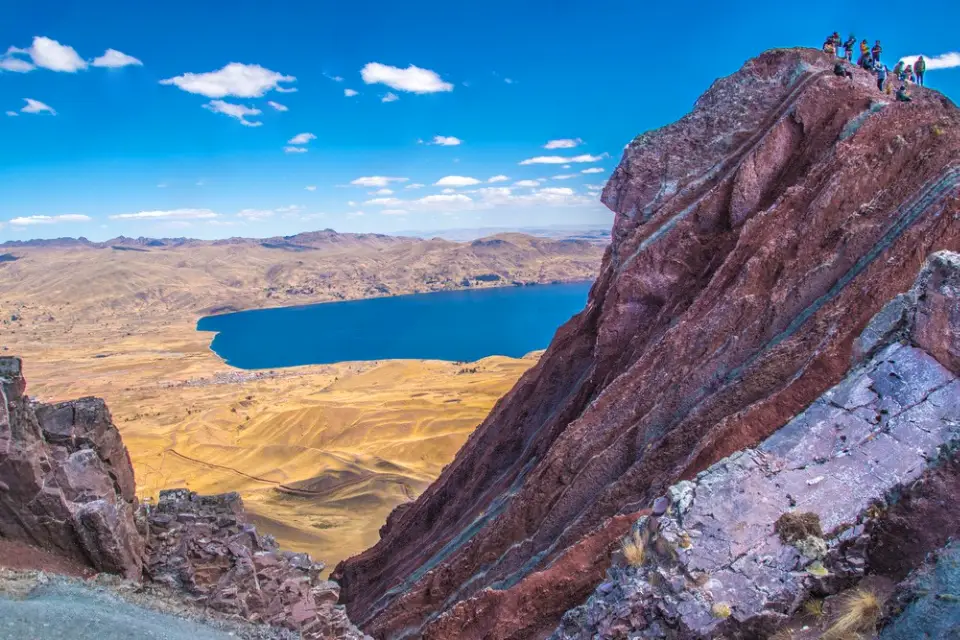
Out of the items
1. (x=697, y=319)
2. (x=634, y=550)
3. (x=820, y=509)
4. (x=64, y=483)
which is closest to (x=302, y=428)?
(x=64, y=483)

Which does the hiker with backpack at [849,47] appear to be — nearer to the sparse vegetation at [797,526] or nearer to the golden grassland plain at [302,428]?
the sparse vegetation at [797,526]

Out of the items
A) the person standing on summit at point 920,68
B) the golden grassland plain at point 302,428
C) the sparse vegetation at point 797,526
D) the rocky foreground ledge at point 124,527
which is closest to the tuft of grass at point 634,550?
the sparse vegetation at point 797,526

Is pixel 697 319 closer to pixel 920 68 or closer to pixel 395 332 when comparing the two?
pixel 920 68

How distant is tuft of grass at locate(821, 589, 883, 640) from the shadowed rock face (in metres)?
16.2

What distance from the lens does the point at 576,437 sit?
16578 millimetres

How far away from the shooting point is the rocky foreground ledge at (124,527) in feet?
50.3

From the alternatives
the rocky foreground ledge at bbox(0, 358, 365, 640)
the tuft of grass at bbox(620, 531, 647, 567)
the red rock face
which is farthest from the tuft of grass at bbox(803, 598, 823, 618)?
the rocky foreground ledge at bbox(0, 358, 365, 640)

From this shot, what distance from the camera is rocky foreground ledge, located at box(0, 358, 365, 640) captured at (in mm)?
15336

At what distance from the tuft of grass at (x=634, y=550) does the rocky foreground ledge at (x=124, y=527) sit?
33.3 feet

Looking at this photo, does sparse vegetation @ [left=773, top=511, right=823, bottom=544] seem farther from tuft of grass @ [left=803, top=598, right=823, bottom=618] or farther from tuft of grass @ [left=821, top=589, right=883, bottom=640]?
tuft of grass @ [left=821, top=589, right=883, bottom=640]

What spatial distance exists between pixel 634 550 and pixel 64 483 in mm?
14666

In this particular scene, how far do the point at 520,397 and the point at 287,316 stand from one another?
181743 mm

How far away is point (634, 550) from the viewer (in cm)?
1003

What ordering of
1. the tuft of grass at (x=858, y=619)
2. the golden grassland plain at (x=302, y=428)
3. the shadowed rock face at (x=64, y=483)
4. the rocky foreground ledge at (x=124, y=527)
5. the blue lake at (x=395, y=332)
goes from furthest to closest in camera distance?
the blue lake at (x=395, y=332) < the golden grassland plain at (x=302, y=428) < the rocky foreground ledge at (x=124, y=527) < the shadowed rock face at (x=64, y=483) < the tuft of grass at (x=858, y=619)
